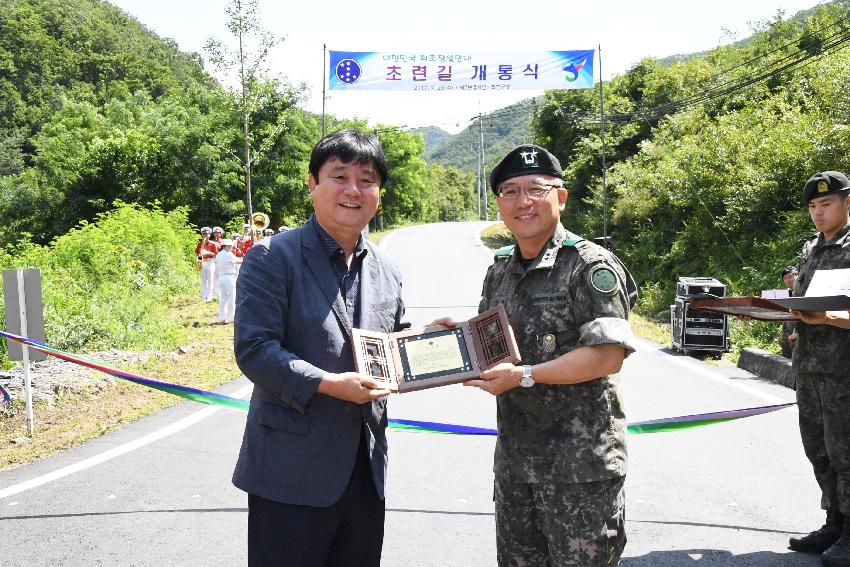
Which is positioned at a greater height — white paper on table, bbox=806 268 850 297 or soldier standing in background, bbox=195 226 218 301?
white paper on table, bbox=806 268 850 297

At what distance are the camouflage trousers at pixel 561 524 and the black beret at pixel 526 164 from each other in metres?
1.06

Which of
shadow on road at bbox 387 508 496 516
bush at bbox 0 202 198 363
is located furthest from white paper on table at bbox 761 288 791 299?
bush at bbox 0 202 198 363

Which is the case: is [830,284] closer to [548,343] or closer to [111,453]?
[548,343]

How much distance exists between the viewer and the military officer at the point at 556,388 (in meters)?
2.41

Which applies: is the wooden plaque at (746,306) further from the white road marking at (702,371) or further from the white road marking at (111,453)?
the white road marking at (111,453)

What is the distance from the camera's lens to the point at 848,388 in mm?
3779

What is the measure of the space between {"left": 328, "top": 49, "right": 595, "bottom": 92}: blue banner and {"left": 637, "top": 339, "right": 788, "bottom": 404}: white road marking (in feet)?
40.4

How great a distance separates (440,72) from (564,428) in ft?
69.2

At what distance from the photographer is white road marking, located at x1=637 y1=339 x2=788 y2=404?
26.1 ft

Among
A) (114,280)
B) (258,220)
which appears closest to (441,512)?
(114,280)

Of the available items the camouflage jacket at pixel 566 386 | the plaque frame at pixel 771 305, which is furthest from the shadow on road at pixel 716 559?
the camouflage jacket at pixel 566 386

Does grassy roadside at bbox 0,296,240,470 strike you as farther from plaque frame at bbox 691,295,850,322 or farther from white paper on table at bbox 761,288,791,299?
white paper on table at bbox 761,288,791,299

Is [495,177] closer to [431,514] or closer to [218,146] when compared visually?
[431,514]

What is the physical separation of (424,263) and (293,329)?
83.6ft
